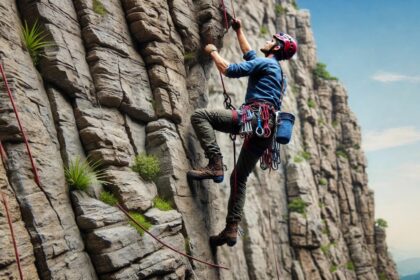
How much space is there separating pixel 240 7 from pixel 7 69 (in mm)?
23252

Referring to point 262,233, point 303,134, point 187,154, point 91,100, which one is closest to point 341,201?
point 303,134

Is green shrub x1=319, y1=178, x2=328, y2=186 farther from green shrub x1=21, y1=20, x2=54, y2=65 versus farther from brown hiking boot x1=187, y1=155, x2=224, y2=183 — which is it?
green shrub x1=21, y1=20, x2=54, y2=65

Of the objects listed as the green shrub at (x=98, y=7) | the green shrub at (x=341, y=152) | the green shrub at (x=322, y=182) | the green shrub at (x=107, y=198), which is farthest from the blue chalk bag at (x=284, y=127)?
the green shrub at (x=341, y=152)

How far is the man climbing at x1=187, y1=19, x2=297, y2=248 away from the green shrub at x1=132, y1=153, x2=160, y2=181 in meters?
0.96

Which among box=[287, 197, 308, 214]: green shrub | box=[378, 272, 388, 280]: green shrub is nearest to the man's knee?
box=[287, 197, 308, 214]: green shrub

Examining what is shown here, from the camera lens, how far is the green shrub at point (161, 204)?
8.27 metres

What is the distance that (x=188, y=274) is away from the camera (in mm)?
8211

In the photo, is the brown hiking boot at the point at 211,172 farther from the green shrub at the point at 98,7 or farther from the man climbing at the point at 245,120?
the green shrub at the point at 98,7

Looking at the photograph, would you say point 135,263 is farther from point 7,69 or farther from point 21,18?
point 21,18

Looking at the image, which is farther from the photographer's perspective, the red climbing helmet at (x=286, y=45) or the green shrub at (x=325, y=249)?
the green shrub at (x=325, y=249)

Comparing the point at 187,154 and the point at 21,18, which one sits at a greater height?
the point at 21,18

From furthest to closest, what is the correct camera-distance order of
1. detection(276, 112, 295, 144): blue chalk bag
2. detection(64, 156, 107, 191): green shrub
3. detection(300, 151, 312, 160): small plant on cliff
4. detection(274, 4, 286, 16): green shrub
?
detection(274, 4, 286, 16): green shrub, detection(300, 151, 312, 160): small plant on cliff, detection(276, 112, 295, 144): blue chalk bag, detection(64, 156, 107, 191): green shrub

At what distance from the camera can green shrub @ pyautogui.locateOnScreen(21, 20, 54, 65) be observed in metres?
7.24

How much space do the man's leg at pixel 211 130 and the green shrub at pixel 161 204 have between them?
0.93m
